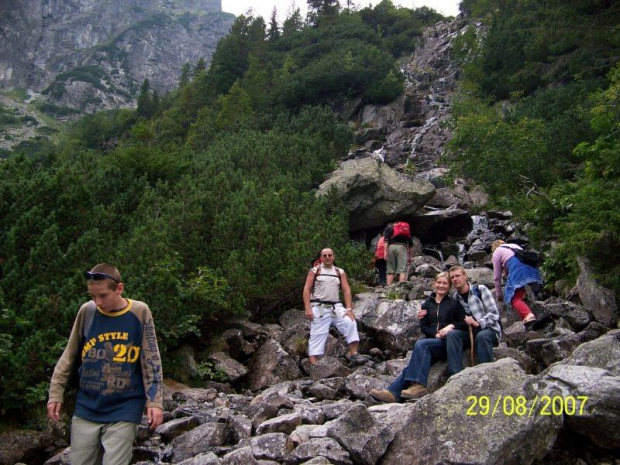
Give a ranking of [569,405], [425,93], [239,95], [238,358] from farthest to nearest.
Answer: [425,93]
[239,95]
[238,358]
[569,405]

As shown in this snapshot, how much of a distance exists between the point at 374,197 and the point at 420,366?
12.2m

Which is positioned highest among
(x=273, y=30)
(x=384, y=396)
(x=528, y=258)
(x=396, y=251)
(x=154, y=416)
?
(x=273, y=30)

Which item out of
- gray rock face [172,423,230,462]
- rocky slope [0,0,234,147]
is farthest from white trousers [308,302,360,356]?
rocky slope [0,0,234,147]

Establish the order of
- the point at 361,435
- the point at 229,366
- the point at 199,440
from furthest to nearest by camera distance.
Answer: the point at 229,366 → the point at 199,440 → the point at 361,435

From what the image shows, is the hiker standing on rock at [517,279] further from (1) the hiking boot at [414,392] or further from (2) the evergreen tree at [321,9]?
(2) the evergreen tree at [321,9]

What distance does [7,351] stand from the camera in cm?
511

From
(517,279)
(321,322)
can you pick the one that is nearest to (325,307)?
(321,322)

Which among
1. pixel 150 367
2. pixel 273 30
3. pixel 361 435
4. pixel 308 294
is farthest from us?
pixel 273 30

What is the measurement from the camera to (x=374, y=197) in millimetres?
17406

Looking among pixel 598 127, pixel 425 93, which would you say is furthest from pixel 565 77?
pixel 598 127

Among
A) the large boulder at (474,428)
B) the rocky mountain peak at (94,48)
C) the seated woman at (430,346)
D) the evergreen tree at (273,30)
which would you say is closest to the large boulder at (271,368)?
the seated woman at (430,346)

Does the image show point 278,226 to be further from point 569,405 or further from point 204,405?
point 569,405

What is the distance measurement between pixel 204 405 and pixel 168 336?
1.71 meters

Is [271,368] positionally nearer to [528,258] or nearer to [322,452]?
[322,452]
